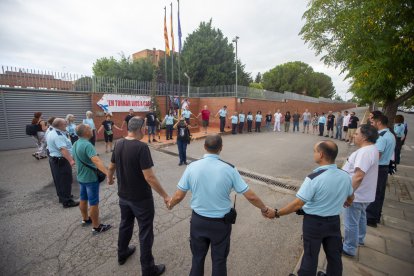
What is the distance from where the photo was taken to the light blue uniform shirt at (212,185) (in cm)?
212

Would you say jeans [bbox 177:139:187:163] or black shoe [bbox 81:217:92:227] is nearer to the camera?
black shoe [bbox 81:217:92:227]

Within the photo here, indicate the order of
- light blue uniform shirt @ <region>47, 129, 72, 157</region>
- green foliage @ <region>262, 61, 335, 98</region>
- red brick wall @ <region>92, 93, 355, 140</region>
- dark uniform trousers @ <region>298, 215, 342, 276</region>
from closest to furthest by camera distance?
dark uniform trousers @ <region>298, 215, 342, 276</region> < light blue uniform shirt @ <region>47, 129, 72, 157</region> < red brick wall @ <region>92, 93, 355, 140</region> < green foliage @ <region>262, 61, 335, 98</region>

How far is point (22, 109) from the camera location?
32.4ft

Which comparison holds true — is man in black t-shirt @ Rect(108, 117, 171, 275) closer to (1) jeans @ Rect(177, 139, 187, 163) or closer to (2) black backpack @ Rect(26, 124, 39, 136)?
(1) jeans @ Rect(177, 139, 187, 163)

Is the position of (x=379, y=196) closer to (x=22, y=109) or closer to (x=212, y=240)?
(x=212, y=240)

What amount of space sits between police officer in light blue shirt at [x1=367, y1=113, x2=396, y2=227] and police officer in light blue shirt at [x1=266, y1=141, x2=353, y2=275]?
1953 millimetres

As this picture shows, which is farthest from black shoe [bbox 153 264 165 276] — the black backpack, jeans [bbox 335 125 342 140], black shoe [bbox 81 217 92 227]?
jeans [bbox 335 125 342 140]

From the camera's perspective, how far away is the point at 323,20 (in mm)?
7422

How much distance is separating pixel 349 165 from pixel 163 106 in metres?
13.9

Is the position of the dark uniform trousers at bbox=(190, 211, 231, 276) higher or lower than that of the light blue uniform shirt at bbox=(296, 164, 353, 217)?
lower

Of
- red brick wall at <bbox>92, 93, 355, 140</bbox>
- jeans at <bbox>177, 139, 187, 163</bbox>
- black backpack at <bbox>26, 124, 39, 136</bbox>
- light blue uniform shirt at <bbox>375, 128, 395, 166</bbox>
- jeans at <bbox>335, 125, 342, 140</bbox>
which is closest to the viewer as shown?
light blue uniform shirt at <bbox>375, 128, 395, 166</bbox>

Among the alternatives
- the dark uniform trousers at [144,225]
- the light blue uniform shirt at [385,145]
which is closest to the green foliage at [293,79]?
the light blue uniform shirt at [385,145]

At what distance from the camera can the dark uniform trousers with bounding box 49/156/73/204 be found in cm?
438

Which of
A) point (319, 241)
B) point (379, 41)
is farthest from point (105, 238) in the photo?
point (379, 41)
